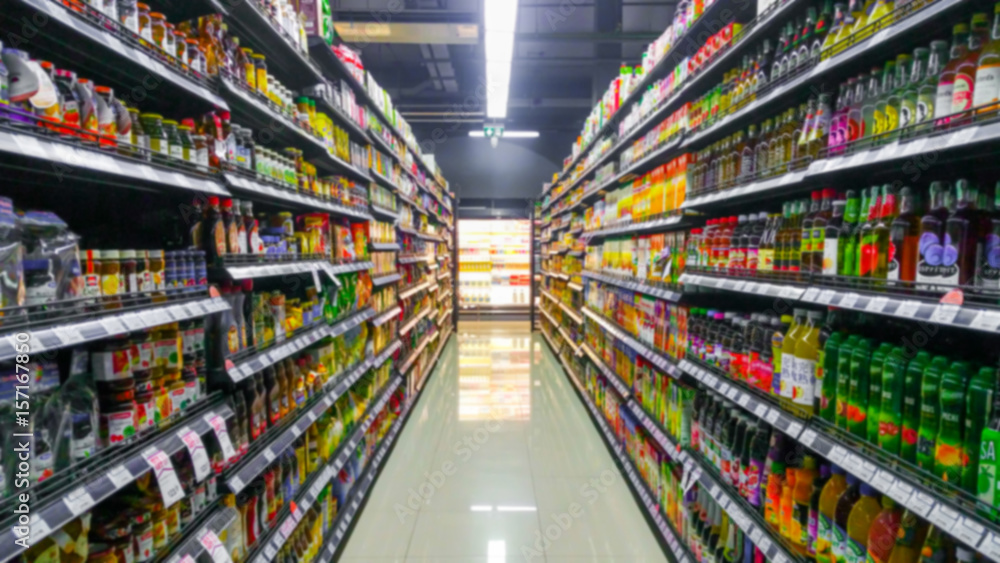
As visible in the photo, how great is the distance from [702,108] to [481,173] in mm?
10180

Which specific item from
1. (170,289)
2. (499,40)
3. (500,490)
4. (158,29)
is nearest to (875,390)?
(170,289)

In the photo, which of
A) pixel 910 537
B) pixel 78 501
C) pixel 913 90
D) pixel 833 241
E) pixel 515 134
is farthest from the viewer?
pixel 515 134

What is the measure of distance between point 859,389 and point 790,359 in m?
0.32

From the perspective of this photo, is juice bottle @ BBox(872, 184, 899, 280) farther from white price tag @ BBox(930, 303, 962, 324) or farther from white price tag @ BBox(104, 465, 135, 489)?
white price tag @ BBox(104, 465, 135, 489)

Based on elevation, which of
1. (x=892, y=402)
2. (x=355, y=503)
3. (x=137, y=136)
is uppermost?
(x=137, y=136)

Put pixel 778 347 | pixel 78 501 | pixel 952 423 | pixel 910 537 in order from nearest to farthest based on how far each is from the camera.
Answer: pixel 78 501
pixel 952 423
pixel 910 537
pixel 778 347

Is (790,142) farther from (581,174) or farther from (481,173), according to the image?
(481,173)

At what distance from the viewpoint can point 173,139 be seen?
69.7 inches

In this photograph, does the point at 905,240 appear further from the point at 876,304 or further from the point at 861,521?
the point at 861,521

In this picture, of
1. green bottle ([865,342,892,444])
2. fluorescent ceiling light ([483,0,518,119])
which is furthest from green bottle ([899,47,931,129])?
fluorescent ceiling light ([483,0,518,119])

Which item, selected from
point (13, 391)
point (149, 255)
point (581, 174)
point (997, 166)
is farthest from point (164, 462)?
point (581, 174)

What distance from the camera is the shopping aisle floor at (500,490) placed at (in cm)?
306

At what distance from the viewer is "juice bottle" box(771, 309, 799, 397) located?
2.04m

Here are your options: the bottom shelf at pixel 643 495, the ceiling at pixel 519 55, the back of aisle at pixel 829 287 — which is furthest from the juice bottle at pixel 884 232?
the ceiling at pixel 519 55
